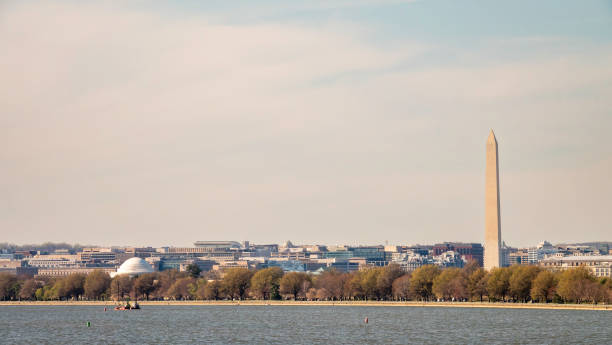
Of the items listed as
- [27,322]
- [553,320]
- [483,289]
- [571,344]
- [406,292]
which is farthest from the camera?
[406,292]

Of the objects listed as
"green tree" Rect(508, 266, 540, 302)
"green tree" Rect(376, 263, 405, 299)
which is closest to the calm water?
"green tree" Rect(508, 266, 540, 302)

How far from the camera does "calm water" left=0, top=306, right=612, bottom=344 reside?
89.3 meters

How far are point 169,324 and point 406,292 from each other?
174 ft

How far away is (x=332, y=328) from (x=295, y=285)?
73.5 metres

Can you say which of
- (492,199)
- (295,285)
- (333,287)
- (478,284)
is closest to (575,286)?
(478,284)

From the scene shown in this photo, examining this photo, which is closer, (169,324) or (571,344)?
(571,344)

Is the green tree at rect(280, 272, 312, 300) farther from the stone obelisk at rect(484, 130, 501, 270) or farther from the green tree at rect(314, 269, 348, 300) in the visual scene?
the stone obelisk at rect(484, 130, 501, 270)

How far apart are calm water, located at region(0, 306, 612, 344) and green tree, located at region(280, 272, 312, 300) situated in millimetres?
38036

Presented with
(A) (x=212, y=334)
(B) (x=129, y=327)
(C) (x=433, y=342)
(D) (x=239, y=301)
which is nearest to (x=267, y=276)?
(D) (x=239, y=301)

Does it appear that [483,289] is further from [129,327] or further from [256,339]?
[256,339]

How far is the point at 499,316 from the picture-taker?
118 metres

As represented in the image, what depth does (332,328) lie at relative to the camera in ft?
339

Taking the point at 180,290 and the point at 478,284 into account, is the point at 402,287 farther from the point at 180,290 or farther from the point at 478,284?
the point at 180,290

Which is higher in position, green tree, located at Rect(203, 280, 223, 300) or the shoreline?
green tree, located at Rect(203, 280, 223, 300)
